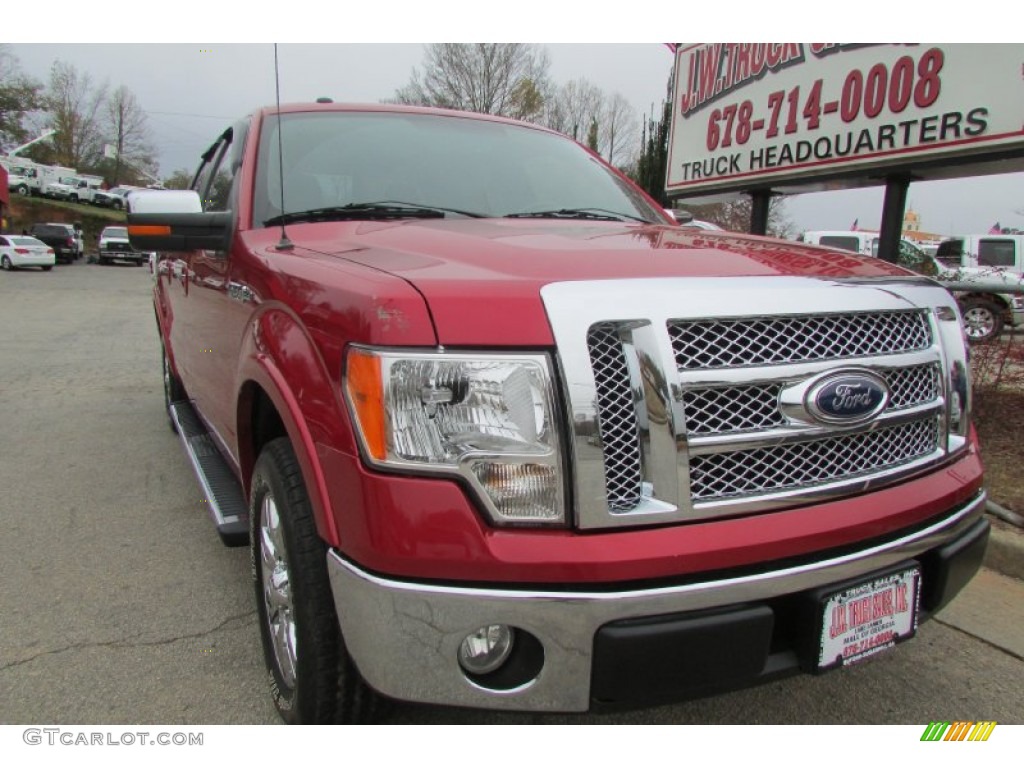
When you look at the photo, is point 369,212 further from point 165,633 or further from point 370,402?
point 165,633

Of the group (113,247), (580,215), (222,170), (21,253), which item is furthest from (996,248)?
(113,247)

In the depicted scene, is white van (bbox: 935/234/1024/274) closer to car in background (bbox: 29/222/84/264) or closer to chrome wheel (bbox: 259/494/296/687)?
chrome wheel (bbox: 259/494/296/687)

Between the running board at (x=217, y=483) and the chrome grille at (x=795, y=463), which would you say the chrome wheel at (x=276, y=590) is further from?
the chrome grille at (x=795, y=463)

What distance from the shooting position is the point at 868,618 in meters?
1.68

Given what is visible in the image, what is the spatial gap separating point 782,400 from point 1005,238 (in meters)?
14.9

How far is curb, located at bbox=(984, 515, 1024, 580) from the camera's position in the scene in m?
3.09

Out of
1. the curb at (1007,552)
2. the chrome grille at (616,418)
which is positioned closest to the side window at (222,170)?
the chrome grille at (616,418)

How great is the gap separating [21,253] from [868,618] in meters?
35.1

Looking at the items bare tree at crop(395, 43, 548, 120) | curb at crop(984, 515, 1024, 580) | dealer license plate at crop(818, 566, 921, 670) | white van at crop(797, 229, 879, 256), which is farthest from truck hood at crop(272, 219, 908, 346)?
bare tree at crop(395, 43, 548, 120)

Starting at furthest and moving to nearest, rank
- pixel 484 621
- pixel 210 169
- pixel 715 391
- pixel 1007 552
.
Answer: pixel 210 169 < pixel 1007 552 < pixel 715 391 < pixel 484 621

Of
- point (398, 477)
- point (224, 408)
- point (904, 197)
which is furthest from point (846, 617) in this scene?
point (904, 197)

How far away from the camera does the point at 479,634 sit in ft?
4.95

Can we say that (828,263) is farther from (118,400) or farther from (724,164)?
(118,400)

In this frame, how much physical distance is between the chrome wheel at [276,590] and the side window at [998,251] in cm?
1459
